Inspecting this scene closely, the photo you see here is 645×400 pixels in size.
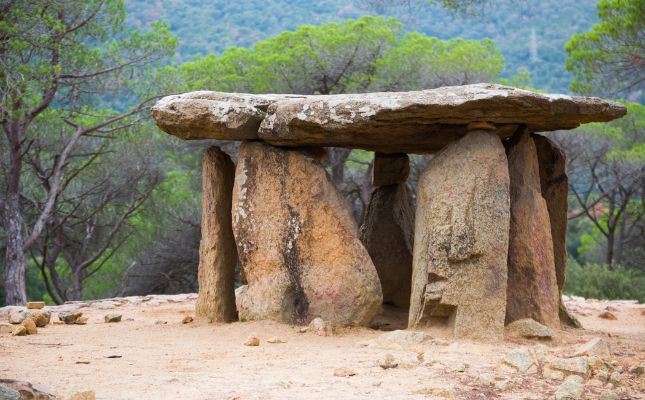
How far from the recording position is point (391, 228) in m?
10.6

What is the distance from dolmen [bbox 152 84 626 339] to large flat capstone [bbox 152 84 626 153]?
0.05ft

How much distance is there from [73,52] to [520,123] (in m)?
9.27

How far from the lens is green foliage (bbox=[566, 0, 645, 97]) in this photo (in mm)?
14688

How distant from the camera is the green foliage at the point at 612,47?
48.2 ft

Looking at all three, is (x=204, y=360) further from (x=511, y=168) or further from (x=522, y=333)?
(x=511, y=168)

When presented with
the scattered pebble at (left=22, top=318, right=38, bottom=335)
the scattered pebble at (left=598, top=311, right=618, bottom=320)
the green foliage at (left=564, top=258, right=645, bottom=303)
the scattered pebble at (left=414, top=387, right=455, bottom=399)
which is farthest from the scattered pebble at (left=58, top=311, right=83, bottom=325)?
the green foliage at (left=564, top=258, right=645, bottom=303)

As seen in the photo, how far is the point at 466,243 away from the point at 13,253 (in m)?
8.84

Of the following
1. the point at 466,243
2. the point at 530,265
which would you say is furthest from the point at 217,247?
the point at 530,265

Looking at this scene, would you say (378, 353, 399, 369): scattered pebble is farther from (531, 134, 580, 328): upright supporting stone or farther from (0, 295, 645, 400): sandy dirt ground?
(531, 134, 580, 328): upright supporting stone

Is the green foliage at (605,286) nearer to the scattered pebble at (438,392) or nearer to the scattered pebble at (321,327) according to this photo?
the scattered pebble at (321,327)

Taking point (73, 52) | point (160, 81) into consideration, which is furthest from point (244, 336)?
point (160, 81)

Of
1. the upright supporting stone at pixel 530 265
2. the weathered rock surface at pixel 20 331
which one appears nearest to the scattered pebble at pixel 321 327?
the upright supporting stone at pixel 530 265

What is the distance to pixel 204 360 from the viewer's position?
652 cm

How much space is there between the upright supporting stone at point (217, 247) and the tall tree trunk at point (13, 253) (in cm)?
587
